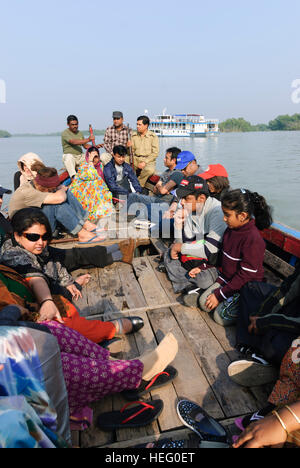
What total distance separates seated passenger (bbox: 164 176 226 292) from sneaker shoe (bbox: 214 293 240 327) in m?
0.30

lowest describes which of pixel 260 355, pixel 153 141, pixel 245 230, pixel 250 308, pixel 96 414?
pixel 96 414

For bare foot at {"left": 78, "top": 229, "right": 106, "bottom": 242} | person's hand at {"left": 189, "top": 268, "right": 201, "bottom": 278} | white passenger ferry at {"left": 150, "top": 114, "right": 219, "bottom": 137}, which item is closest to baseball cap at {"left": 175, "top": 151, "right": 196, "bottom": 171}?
bare foot at {"left": 78, "top": 229, "right": 106, "bottom": 242}

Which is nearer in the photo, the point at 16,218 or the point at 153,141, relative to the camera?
the point at 16,218

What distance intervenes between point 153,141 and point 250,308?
5.03m

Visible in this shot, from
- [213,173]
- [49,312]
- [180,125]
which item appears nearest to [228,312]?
[49,312]

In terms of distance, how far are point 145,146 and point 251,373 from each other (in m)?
5.40

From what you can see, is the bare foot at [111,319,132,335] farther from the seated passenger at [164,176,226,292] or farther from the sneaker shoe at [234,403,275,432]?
the sneaker shoe at [234,403,275,432]

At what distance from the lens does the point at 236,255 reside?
7.39 ft

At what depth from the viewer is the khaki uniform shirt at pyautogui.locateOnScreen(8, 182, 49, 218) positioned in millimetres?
3129
